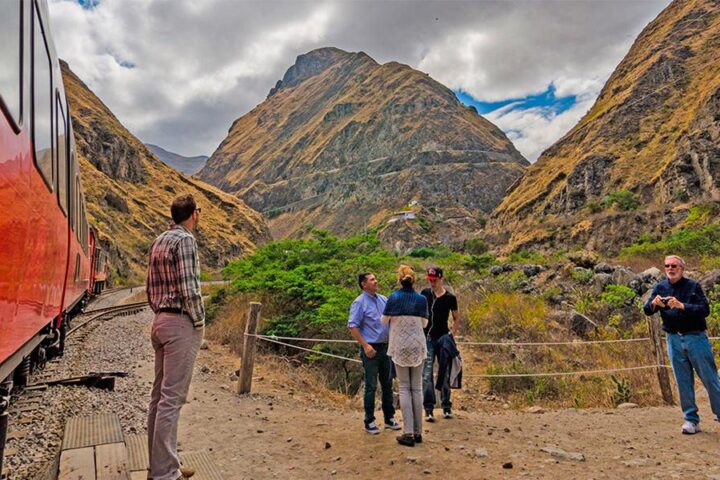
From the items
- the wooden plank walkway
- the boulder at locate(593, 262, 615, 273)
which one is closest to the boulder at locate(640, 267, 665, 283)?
the boulder at locate(593, 262, 615, 273)

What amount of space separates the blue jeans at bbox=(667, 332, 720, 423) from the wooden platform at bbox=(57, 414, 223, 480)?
16.8 ft

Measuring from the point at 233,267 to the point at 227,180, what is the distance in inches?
6663

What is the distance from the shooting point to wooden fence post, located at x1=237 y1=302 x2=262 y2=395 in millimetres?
7445

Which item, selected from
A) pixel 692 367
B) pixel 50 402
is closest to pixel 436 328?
pixel 692 367

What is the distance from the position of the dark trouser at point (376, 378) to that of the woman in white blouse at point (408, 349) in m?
0.44

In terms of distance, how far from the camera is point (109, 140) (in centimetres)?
6094

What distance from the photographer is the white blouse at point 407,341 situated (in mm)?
4969

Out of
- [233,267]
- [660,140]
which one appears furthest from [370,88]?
[233,267]

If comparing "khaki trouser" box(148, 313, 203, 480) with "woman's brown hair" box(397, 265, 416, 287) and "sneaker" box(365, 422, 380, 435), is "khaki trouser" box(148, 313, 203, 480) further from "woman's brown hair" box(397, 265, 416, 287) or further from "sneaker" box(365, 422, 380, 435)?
"sneaker" box(365, 422, 380, 435)

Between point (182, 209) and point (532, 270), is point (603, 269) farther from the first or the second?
point (182, 209)

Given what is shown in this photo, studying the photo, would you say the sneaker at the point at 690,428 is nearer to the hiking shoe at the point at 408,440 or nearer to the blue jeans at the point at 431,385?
the blue jeans at the point at 431,385

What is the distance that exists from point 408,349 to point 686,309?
323 cm

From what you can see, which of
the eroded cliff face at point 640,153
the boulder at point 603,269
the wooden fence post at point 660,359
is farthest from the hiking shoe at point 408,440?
the eroded cliff face at point 640,153

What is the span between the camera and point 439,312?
19.9 ft
